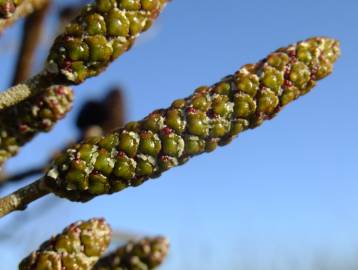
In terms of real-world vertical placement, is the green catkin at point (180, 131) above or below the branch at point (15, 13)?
below

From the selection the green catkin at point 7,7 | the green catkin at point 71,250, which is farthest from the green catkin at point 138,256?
the green catkin at point 7,7

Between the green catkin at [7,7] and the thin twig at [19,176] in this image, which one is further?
the thin twig at [19,176]

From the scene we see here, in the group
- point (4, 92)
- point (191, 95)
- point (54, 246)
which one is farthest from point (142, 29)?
point (54, 246)

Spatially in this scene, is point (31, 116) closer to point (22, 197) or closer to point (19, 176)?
point (22, 197)

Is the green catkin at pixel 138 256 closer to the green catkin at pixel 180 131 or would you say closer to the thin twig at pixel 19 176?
the green catkin at pixel 180 131

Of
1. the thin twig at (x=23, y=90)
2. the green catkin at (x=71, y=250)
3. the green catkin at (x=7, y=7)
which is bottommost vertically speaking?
the green catkin at (x=71, y=250)

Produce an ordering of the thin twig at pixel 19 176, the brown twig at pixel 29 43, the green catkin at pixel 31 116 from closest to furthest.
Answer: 1. the green catkin at pixel 31 116
2. the thin twig at pixel 19 176
3. the brown twig at pixel 29 43
